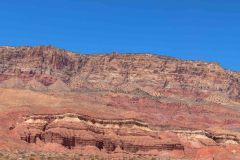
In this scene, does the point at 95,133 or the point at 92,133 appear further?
the point at 95,133

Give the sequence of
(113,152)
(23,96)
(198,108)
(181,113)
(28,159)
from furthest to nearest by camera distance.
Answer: (198,108), (181,113), (23,96), (113,152), (28,159)

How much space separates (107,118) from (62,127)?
9606 mm

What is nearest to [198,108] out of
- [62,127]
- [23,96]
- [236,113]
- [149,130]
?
[236,113]

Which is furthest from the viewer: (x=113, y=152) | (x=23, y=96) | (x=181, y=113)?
(x=181, y=113)

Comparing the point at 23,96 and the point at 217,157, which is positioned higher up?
the point at 23,96

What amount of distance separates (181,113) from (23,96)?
51566 mm

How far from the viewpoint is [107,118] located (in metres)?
85.8

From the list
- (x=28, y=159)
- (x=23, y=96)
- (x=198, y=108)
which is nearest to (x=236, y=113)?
(x=198, y=108)

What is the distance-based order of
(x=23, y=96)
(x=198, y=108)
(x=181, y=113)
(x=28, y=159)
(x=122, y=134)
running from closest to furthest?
1. (x=28, y=159)
2. (x=122, y=134)
3. (x=23, y=96)
4. (x=181, y=113)
5. (x=198, y=108)

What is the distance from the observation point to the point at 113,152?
77375 mm

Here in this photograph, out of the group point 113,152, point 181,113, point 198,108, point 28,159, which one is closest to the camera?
point 28,159

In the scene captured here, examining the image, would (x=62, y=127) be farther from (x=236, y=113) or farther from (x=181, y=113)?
(x=236, y=113)

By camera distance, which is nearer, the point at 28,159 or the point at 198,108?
the point at 28,159

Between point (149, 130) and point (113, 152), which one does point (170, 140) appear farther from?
point (113, 152)
